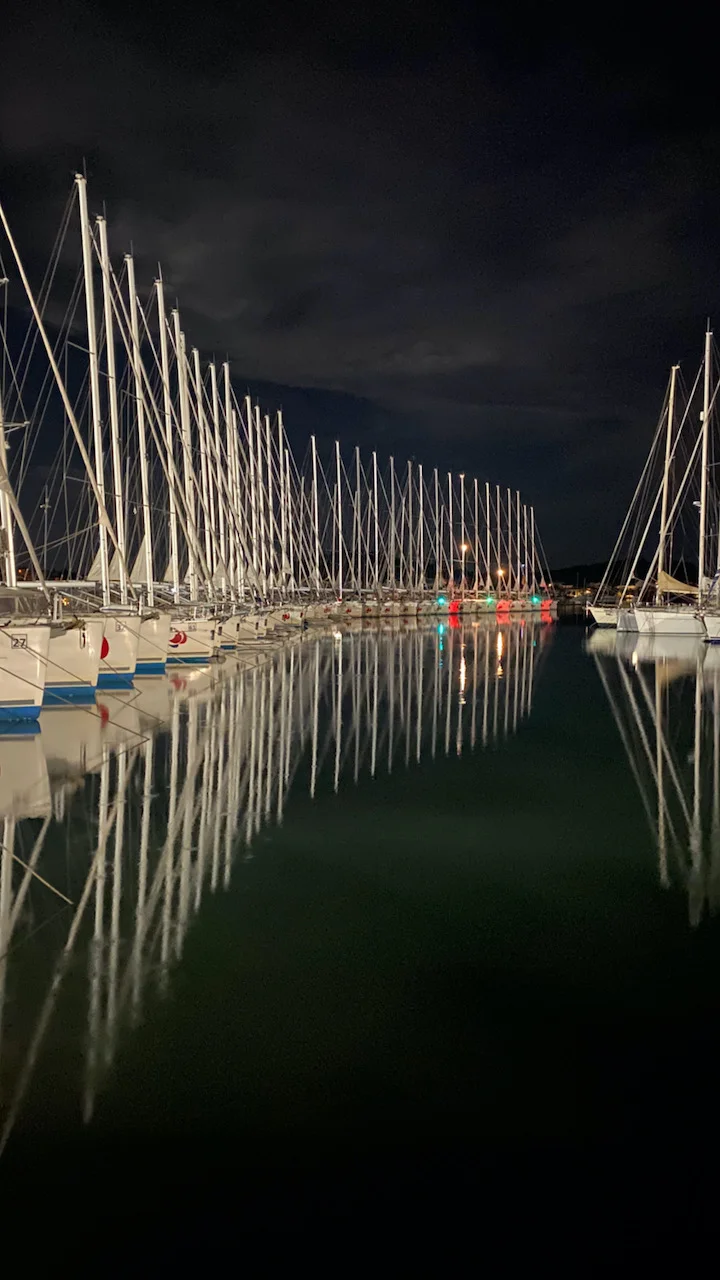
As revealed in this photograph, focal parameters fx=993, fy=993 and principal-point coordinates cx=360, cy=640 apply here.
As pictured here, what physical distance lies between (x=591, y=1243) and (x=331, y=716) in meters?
18.1

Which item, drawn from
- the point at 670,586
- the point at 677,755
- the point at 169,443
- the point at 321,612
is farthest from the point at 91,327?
the point at 321,612

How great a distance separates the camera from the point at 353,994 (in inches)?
273

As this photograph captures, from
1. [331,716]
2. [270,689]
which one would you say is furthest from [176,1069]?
[270,689]

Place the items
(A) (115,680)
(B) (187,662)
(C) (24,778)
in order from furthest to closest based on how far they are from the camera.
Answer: (B) (187,662) → (A) (115,680) → (C) (24,778)

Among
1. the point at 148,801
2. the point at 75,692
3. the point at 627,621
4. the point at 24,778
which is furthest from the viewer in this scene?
the point at 627,621

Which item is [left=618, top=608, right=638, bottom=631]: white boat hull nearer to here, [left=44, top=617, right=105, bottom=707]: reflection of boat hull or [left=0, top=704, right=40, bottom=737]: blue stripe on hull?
[left=44, top=617, right=105, bottom=707]: reflection of boat hull

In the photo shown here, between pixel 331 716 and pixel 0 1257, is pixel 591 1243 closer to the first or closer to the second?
pixel 0 1257

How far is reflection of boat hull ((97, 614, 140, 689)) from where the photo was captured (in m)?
25.8

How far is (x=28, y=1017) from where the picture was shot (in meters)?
6.40

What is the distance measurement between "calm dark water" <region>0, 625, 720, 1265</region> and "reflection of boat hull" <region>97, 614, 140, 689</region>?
9832 mm

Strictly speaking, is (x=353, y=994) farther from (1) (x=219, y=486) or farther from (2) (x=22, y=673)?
(1) (x=219, y=486)

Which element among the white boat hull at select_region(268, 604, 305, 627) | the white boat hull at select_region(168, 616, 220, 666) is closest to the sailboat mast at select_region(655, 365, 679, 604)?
the white boat hull at select_region(268, 604, 305, 627)

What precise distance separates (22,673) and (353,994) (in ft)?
47.9

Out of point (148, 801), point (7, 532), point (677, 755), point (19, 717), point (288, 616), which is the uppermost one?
point (7, 532)
